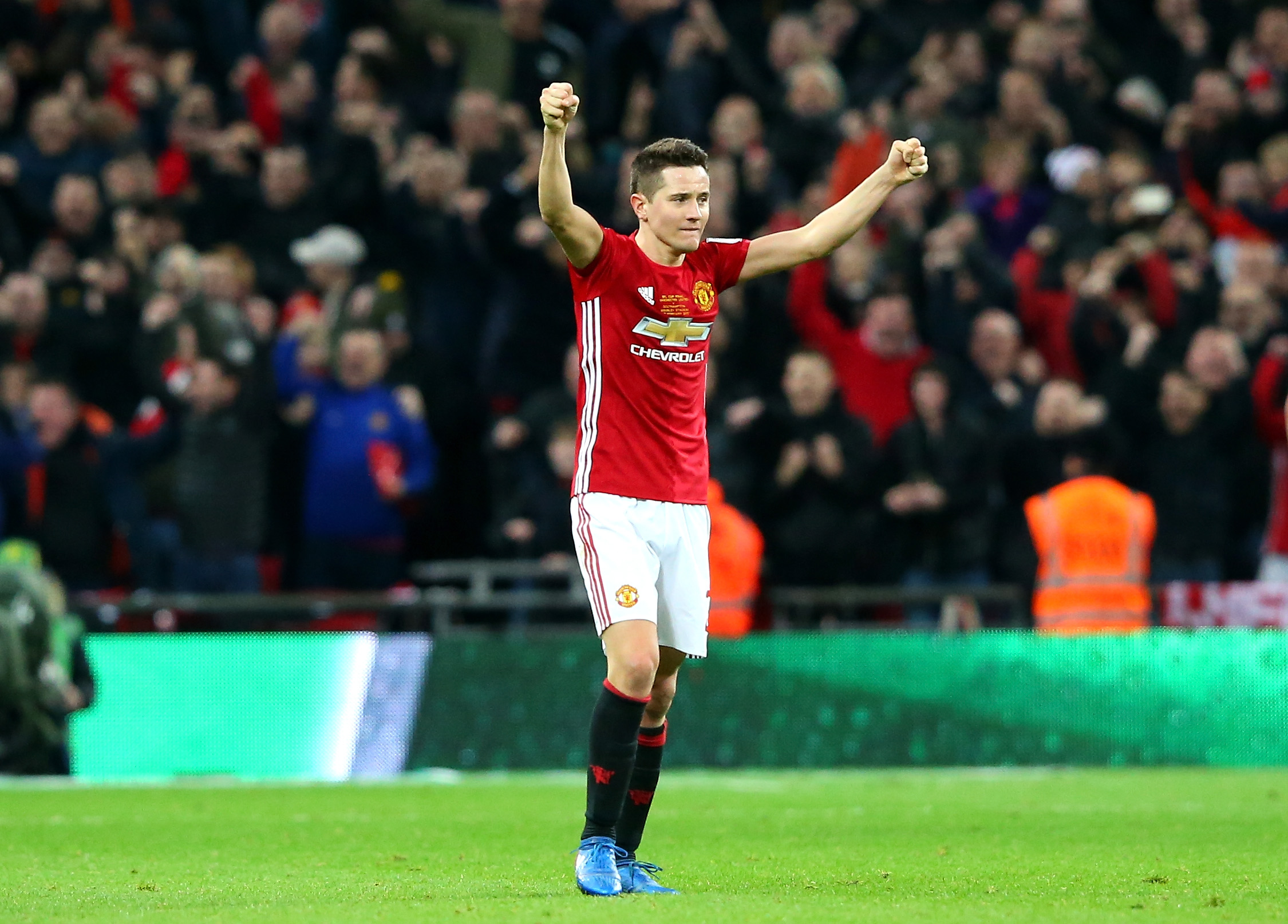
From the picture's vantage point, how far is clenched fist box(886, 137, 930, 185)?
758 centimetres

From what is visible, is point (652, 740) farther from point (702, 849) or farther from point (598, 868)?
point (702, 849)

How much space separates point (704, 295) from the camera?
288 inches

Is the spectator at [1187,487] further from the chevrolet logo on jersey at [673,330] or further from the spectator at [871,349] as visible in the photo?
the chevrolet logo on jersey at [673,330]

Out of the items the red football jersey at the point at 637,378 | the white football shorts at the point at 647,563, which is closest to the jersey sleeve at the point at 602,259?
the red football jersey at the point at 637,378

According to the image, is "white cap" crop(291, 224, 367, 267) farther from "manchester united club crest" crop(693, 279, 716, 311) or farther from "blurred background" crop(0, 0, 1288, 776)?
"manchester united club crest" crop(693, 279, 716, 311)

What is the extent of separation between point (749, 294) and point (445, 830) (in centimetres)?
699

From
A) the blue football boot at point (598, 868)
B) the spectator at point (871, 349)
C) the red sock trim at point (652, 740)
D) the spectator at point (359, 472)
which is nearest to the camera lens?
the blue football boot at point (598, 868)

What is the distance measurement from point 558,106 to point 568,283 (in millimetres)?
A: 9786

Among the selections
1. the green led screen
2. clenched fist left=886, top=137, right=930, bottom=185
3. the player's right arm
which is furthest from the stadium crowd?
the player's right arm

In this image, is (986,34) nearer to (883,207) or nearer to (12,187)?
(883,207)

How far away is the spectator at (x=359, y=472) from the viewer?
1527 cm

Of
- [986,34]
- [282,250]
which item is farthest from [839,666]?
[986,34]

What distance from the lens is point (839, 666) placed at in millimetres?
13891

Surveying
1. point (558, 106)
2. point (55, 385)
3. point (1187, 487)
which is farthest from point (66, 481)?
point (558, 106)
